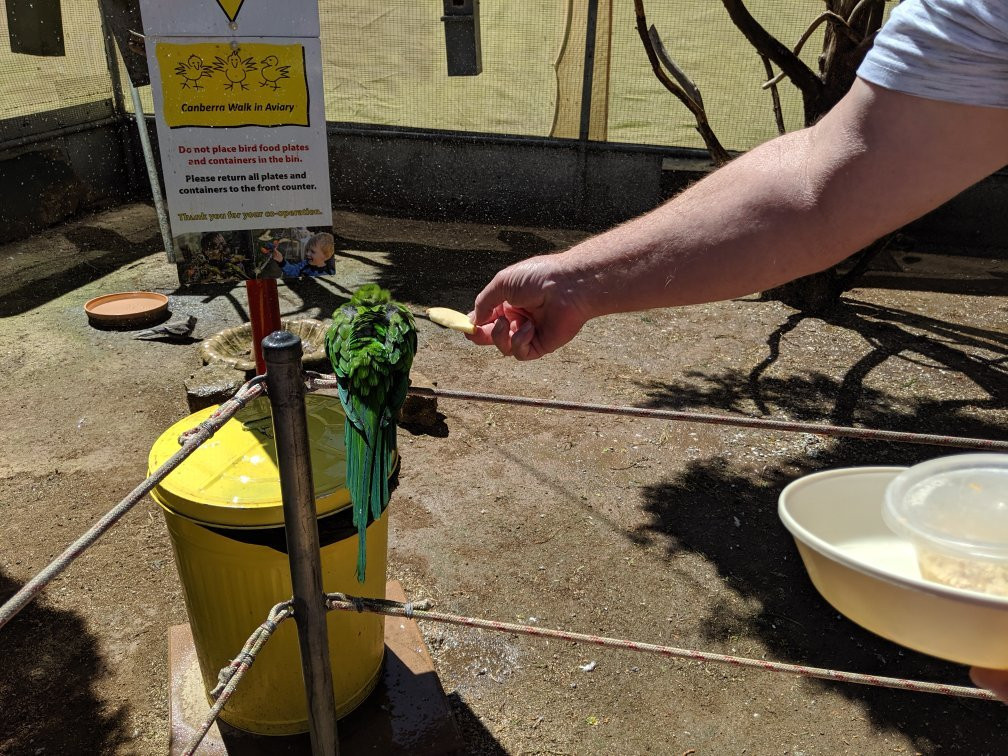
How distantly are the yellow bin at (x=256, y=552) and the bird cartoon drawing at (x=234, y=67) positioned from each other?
1350 mm

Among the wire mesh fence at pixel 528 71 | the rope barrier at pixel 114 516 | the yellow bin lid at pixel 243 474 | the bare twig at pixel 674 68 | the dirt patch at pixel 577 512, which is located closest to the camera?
the rope barrier at pixel 114 516

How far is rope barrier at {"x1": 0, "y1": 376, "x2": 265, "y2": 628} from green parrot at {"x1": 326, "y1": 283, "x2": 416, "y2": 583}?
0.85ft

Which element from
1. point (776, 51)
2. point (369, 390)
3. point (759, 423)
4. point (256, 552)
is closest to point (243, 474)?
point (256, 552)

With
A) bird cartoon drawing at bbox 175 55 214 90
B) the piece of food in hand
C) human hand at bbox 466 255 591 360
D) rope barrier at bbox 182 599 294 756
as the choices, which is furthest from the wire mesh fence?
rope barrier at bbox 182 599 294 756

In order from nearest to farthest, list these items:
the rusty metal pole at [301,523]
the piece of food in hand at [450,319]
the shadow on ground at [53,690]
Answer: the rusty metal pole at [301,523] → the piece of food in hand at [450,319] → the shadow on ground at [53,690]

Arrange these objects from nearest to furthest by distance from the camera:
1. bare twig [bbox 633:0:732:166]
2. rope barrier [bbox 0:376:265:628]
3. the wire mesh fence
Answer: rope barrier [bbox 0:376:265:628] < bare twig [bbox 633:0:732:166] < the wire mesh fence

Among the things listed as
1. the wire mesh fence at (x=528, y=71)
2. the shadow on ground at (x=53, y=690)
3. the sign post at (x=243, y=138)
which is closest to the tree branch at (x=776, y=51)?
the wire mesh fence at (x=528, y=71)

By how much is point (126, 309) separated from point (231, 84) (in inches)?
123

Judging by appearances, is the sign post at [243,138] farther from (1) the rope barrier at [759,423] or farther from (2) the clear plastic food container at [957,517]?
(2) the clear plastic food container at [957,517]

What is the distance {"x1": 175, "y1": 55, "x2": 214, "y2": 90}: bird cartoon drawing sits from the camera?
282 cm

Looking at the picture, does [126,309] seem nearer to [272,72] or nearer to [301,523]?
[272,72]

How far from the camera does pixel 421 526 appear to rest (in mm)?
3523

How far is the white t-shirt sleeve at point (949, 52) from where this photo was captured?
1.11m

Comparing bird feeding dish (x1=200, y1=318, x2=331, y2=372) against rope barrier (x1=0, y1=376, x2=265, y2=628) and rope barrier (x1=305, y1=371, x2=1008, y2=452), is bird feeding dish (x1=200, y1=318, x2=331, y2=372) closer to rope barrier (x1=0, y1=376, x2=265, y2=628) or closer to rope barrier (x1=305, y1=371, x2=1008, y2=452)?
rope barrier (x1=305, y1=371, x2=1008, y2=452)
